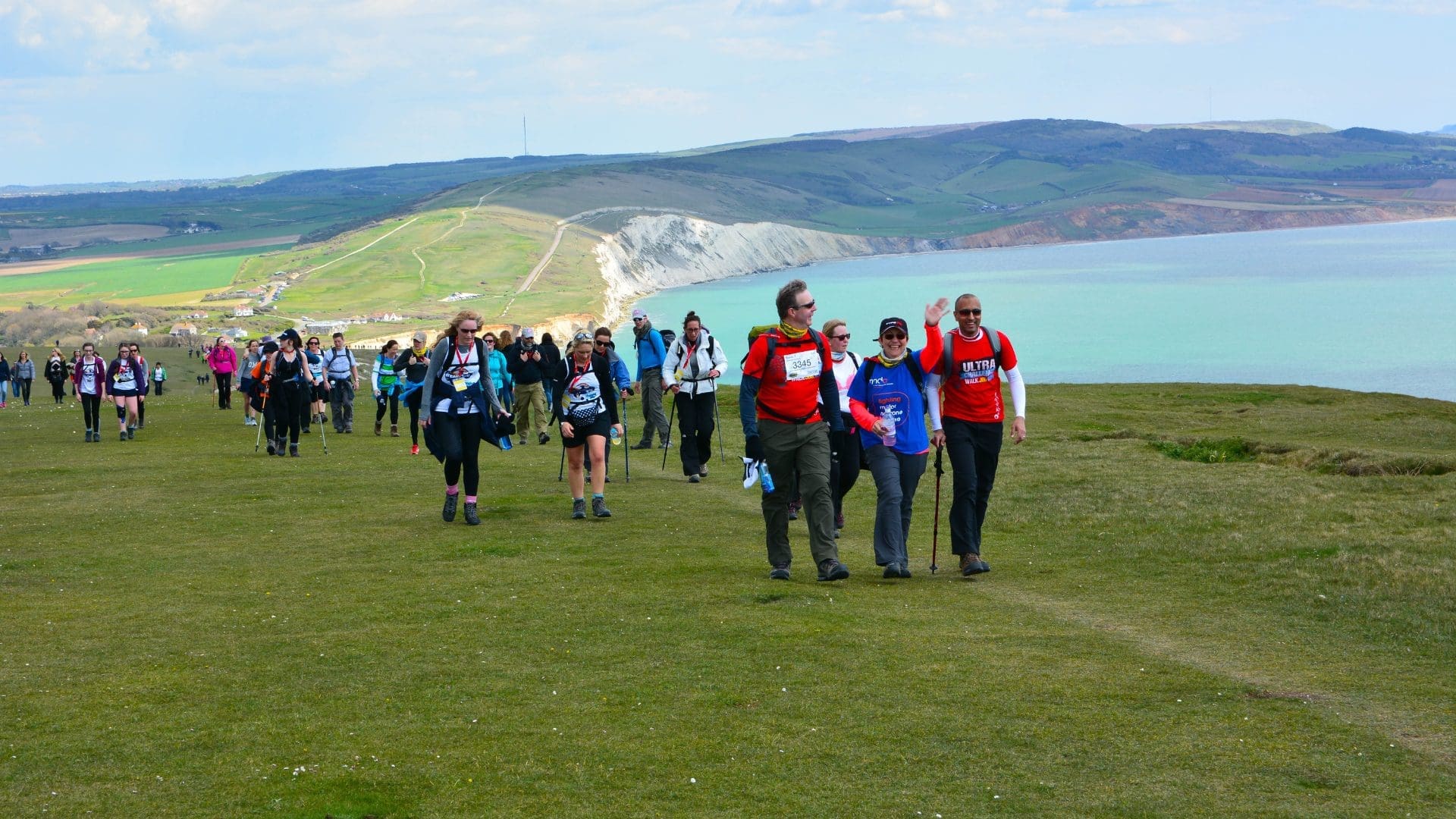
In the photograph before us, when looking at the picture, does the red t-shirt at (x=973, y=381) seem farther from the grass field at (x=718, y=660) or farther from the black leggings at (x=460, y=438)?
the black leggings at (x=460, y=438)

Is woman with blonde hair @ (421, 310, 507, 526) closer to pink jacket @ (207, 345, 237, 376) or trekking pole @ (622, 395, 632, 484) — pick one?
trekking pole @ (622, 395, 632, 484)

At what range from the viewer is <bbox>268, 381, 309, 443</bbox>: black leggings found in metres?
24.6

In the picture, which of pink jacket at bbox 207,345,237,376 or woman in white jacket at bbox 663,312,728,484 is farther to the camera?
pink jacket at bbox 207,345,237,376

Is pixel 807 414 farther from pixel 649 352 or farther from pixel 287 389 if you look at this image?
pixel 287 389

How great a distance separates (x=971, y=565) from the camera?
12781mm

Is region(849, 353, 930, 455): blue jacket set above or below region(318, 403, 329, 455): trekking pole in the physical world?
above

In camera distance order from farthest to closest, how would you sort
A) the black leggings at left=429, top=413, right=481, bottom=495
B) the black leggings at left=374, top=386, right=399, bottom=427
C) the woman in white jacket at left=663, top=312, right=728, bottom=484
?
the black leggings at left=374, top=386, right=399, bottom=427 < the woman in white jacket at left=663, top=312, right=728, bottom=484 < the black leggings at left=429, top=413, right=481, bottom=495

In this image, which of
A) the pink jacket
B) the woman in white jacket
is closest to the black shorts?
the woman in white jacket

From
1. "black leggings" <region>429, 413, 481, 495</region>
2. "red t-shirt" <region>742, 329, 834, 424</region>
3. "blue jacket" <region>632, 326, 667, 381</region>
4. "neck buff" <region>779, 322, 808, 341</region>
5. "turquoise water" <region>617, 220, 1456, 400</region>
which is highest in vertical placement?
"neck buff" <region>779, 322, 808, 341</region>

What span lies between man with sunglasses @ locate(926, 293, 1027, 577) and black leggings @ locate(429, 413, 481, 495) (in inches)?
216

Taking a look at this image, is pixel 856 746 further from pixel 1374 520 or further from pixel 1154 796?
pixel 1374 520

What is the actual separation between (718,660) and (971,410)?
13.6 feet

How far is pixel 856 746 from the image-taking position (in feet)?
24.8

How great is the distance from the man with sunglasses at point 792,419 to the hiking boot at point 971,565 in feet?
4.05
